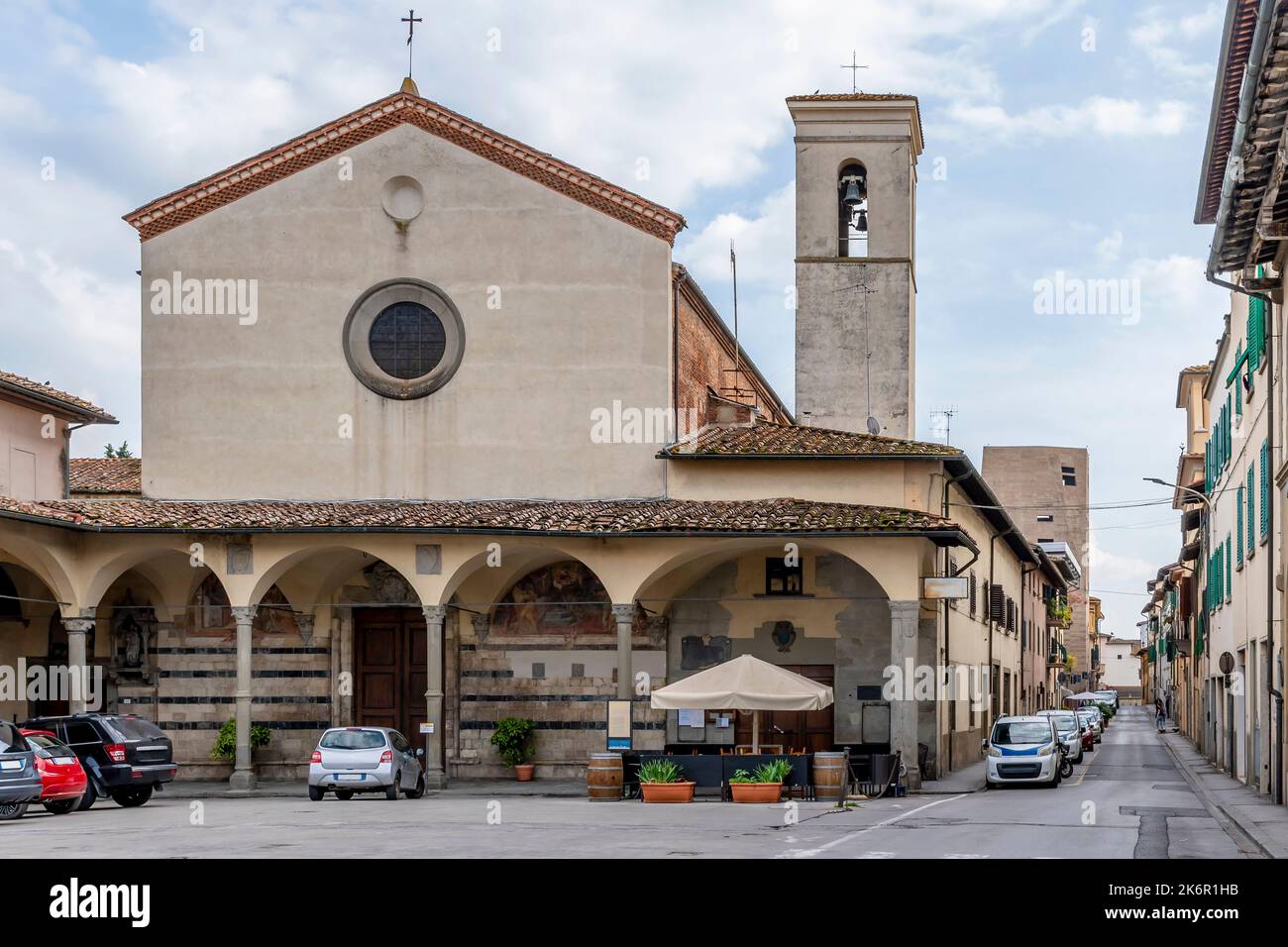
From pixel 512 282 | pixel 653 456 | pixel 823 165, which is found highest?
pixel 823 165

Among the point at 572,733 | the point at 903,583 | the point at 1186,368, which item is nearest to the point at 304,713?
the point at 572,733

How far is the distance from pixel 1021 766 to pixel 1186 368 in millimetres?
36019

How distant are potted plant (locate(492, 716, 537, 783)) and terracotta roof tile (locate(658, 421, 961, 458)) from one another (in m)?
5.85

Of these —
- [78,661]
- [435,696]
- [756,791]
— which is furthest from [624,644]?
[78,661]

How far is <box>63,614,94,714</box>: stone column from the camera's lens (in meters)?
28.1

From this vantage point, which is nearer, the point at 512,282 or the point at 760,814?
the point at 760,814

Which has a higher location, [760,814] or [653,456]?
[653,456]

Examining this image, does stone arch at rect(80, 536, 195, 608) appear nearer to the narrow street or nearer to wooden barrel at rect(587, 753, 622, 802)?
wooden barrel at rect(587, 753, 622, 802)

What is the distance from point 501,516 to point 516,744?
4.73 meters

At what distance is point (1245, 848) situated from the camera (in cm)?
1609

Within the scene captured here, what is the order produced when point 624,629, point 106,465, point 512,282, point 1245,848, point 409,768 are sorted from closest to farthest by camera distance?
point 1245,848 → point 409,768 → point 624,629 → point 512,282 → point 106,465

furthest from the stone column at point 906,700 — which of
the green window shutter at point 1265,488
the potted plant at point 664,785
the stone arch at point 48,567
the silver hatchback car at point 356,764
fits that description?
the stone arch at point 48,567

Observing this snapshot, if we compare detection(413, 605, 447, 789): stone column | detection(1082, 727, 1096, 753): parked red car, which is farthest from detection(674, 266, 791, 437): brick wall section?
detection(1082, 727, 1096, 753): parked red car

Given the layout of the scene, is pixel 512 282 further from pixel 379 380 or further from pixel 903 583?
pixel 903 583
